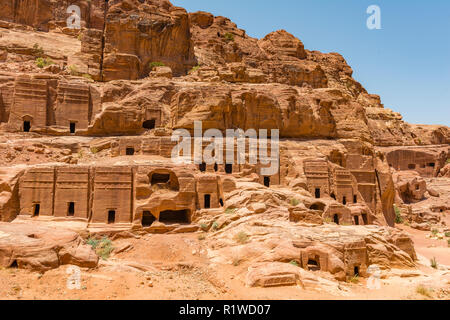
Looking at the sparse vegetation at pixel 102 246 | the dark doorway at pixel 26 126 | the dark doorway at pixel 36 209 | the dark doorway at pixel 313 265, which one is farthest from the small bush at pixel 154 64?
the dark doorway at pixel 313 265

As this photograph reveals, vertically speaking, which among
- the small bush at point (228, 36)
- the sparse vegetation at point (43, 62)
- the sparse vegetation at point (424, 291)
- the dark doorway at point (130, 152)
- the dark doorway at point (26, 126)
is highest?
the small bush at point (228, 36)

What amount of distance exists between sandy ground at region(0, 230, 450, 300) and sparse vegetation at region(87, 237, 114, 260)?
17.0 inches

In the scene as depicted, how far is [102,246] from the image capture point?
1800 centimetres

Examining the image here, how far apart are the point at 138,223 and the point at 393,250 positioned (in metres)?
14.1

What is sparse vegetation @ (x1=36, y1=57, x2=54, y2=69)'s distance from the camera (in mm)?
34969

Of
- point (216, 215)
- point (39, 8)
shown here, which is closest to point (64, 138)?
point (216, 215)

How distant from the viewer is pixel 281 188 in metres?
26.4

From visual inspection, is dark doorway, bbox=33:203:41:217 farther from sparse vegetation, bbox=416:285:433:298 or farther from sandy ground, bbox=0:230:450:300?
sparse vegetation, bbox=416:285:433:298

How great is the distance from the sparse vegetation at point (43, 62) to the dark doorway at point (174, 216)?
22517 millimetres

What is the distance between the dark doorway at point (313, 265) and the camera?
15858 mm

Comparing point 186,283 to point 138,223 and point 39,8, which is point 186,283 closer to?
point 138,223

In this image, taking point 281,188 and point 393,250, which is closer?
point 393,250

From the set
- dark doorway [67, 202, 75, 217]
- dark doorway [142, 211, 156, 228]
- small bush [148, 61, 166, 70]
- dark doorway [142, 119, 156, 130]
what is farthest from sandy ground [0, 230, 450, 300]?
small bush [148, 61, 166, 70]

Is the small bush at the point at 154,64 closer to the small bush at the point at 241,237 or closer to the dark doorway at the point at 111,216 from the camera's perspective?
the dark doorway at the point at 111,216
